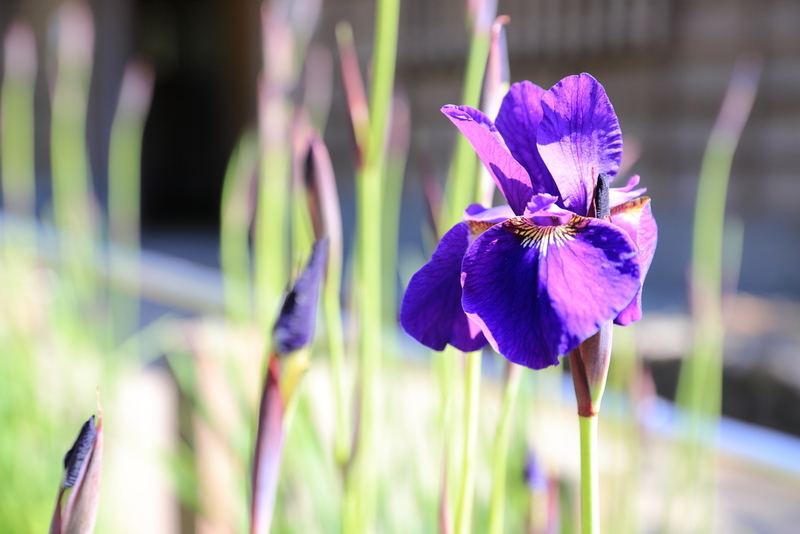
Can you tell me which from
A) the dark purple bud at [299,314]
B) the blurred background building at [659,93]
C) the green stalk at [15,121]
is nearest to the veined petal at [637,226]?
the dark purple bud at [299,314]

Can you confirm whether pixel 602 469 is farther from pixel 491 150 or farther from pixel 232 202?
pixel 491 150

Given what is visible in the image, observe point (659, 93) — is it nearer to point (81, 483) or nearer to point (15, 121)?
point (15, 121)

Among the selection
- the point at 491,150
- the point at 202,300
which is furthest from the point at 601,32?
the point at 491,150

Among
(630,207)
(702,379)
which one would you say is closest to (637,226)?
(630,207)

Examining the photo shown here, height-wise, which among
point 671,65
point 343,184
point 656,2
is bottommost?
point 343,184

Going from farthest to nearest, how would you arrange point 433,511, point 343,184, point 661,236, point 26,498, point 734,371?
point 343,184
point 661,236
point 734,371
point 26,498
point 433,511

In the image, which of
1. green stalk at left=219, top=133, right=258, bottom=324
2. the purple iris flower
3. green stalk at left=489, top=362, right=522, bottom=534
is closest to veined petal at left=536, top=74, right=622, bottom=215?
the purple iris flower

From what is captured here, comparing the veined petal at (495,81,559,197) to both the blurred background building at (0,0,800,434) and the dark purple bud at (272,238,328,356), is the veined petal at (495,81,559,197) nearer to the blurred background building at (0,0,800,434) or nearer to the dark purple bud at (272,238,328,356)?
the dark purple bud at (272,238,328,356)
